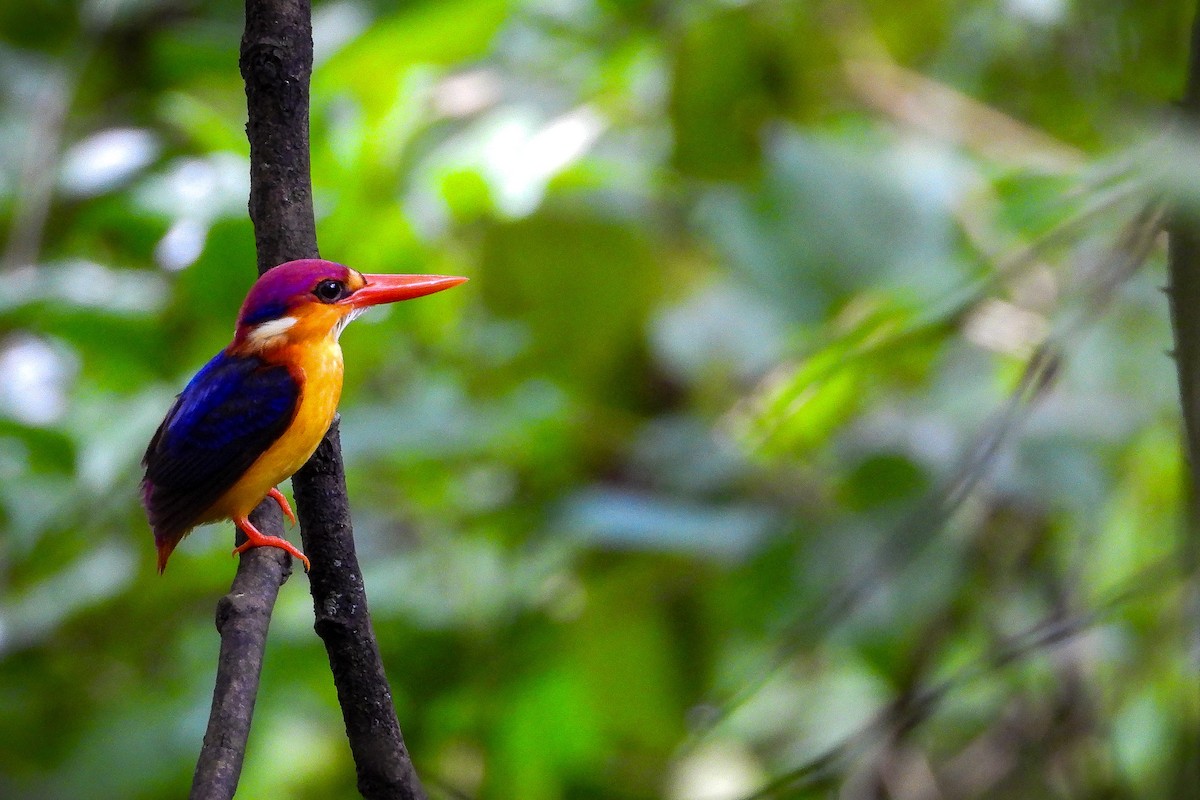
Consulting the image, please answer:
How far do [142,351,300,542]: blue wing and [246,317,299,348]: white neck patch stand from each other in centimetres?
2

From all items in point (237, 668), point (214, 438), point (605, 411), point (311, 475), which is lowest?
point (237, 668)

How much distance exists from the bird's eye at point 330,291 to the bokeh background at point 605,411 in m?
0.74

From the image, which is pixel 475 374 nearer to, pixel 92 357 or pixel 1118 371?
pixel 92 357

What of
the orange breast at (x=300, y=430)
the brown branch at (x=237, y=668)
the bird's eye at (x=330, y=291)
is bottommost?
the brown branch at (x=237, y=668)

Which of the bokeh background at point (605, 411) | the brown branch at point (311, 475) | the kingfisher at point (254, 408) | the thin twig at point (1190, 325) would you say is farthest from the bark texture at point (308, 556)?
the bokeh background at point (605, 411)

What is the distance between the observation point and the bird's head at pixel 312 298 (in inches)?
35.7

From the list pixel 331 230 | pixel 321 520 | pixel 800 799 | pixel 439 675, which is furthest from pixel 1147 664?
pixel 321 520

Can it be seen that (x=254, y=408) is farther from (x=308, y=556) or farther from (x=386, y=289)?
(x=308, y=556)

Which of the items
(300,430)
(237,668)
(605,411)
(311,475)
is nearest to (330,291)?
(300,430)

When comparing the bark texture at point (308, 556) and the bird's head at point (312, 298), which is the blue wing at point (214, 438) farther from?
the bark texture at point (308, 556)

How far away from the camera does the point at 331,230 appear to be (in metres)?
2.06

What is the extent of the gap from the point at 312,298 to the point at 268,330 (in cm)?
10

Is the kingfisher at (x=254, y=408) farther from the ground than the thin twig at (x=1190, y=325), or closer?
farther from the ground

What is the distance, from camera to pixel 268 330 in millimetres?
1091
